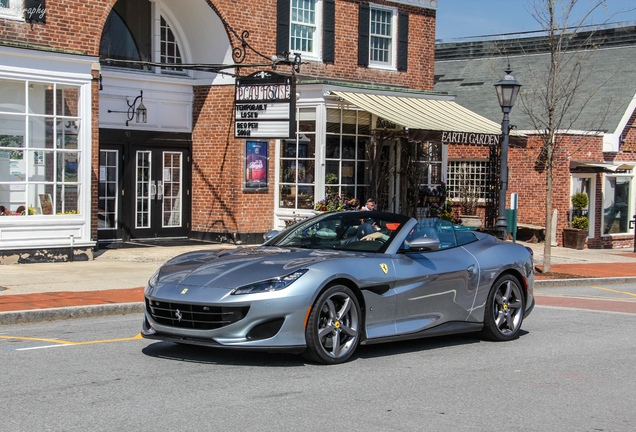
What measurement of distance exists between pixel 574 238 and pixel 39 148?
676 inches

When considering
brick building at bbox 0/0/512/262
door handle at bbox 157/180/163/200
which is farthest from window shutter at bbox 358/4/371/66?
door handle at bbox 157/180/163/200

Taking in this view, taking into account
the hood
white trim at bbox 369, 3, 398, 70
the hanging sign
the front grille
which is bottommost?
the front grille

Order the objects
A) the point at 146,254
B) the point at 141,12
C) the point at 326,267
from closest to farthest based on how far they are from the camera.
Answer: the point at 326,267 → the point at 146,254 → the point at 141,12

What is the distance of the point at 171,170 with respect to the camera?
1917 cm

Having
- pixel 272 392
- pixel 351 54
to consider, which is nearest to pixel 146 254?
pixel 351 54

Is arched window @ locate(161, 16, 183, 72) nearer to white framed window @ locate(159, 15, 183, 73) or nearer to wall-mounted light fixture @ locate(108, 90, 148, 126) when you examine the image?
white framed window @ locate(159, 15, 183, 73)

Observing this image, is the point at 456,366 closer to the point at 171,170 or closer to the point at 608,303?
the point at 608,303

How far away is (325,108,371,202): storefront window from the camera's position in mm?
18391

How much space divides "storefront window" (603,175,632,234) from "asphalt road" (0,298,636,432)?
1885 centimetres

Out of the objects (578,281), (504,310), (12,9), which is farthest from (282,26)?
(504,310)

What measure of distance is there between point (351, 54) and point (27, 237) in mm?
10368

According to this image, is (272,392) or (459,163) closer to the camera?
(272,392)

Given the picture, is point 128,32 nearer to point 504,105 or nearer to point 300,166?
point 300,166

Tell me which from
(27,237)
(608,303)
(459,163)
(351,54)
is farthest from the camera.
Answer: (459,163)
